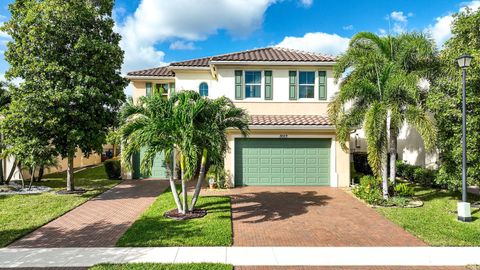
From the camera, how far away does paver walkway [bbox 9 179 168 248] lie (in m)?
8.35

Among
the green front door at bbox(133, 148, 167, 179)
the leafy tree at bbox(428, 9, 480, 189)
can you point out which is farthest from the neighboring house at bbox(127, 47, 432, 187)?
the green front door at bbox(133, 148, 167, 179)

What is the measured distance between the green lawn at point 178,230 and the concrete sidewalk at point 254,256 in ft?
1.15

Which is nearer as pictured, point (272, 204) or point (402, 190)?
point (272, 204)

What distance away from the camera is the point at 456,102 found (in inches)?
440

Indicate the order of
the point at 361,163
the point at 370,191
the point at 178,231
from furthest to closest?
the point at 361,163 → the point at 370,191 → the point at 178,231

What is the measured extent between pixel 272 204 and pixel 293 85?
25.1 ft

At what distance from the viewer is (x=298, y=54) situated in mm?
18594

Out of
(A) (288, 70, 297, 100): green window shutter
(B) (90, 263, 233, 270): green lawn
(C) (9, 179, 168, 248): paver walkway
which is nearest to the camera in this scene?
(B) (90, 263, 233, 270): green lawn

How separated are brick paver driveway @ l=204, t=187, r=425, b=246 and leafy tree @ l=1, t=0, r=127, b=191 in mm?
7930

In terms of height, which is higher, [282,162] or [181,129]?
[181,129]

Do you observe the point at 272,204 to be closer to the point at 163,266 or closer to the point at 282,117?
the point at 282,117

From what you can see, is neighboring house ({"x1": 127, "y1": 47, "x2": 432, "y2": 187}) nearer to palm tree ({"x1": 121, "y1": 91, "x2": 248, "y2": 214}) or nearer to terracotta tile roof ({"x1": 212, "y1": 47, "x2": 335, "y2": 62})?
terracotta tile roof ({"x1": 212, "y1": 47, "x2": 335, "y2": 62})

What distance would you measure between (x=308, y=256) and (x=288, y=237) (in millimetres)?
1349

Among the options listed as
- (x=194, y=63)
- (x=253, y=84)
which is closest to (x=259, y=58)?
(x=253, y=84)
